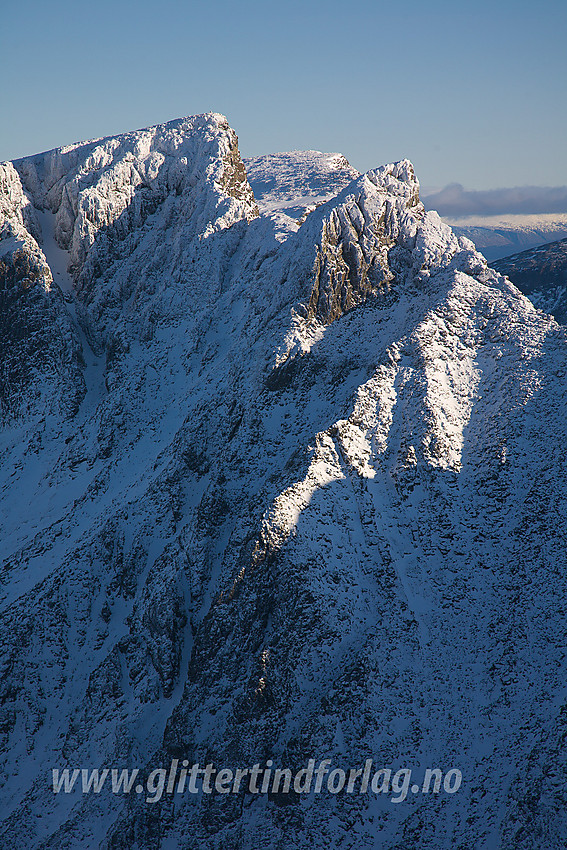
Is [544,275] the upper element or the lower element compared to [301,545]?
upper

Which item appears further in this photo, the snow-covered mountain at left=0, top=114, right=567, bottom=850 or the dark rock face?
the dark rock face

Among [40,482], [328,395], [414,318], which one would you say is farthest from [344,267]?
[40,482]

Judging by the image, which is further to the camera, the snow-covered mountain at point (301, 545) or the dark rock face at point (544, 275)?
the dark rock face at point (544, 275)

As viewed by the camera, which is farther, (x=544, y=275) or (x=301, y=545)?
(x=544, y=275)

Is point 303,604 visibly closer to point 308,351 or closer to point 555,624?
point 555,624
